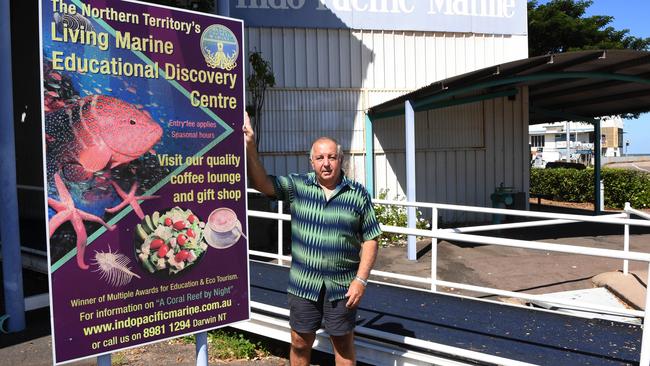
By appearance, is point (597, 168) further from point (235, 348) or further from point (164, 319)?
point (164, 319)

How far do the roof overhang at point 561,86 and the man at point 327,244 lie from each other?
5.68 meters

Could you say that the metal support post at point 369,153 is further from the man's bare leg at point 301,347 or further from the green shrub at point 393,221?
the man's bare leg at point 301,347

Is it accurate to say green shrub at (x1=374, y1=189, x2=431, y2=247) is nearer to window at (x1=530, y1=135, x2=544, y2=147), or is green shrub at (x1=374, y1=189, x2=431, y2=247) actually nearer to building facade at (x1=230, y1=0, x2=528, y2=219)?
building facade at (x1=230, y1=0, x2=528, y2=219)

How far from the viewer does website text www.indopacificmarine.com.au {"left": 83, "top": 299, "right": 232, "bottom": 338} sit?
252 cm

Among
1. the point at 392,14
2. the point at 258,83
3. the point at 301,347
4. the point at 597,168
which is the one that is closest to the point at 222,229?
the point at 301,347

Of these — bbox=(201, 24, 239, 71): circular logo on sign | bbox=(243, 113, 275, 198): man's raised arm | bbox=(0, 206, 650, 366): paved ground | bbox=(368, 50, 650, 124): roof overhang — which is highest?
bbox=(368, 50, 650, 124): roof overhang

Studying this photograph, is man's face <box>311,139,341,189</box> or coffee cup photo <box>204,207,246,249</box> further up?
man's face <box>311,139,341,189</box>

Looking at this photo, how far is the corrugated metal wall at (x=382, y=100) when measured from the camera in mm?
11344

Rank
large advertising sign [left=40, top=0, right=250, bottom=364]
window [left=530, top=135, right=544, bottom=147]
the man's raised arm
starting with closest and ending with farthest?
large advertising sign [left=40, top=0, right=250, bottom=364], the man's raised arm, window [left=530, top=135, right=544, bottom=147]

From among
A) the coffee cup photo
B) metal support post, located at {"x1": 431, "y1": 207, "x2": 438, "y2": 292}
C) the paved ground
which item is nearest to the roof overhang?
the paved ground

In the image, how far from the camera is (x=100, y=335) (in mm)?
2502

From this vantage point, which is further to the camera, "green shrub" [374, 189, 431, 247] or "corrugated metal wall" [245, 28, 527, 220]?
"corrugated metal wall" [245, 28, 527, 220]

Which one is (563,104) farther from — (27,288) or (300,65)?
(27,288)

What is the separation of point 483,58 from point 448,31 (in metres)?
1.09
